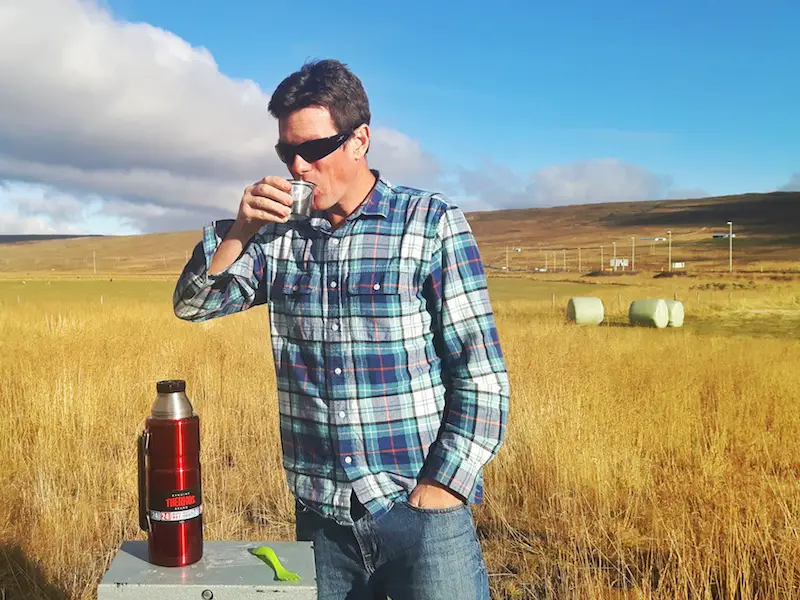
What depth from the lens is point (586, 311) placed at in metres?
20.7

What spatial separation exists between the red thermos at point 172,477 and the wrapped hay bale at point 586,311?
19.8m

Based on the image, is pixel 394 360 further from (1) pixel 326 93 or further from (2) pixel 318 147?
(1) pixel 326 93

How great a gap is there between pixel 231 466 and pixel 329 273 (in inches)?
162

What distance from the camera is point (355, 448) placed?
1.64m

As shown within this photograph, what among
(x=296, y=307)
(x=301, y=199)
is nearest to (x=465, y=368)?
(x=296, y=307)

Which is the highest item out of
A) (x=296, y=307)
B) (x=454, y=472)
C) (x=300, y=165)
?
(x=300, y=165)

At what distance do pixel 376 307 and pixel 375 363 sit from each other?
14cm

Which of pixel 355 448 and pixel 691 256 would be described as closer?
pixel 355 448

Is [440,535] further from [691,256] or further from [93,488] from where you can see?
[691,256]

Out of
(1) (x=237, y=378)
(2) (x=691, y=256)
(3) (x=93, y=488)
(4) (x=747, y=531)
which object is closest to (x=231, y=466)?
(3) (x=93, y=488)

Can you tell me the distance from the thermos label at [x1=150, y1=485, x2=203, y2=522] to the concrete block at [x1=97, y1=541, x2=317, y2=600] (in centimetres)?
10

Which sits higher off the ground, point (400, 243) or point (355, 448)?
point (400, 243)

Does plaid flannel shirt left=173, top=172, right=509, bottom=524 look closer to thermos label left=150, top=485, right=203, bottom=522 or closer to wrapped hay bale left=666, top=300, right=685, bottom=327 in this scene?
thermos label left=150, top=485, right=203, bottom=522

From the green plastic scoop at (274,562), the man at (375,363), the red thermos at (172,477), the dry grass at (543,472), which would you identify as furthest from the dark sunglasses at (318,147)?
the dry grass at (543,472)
